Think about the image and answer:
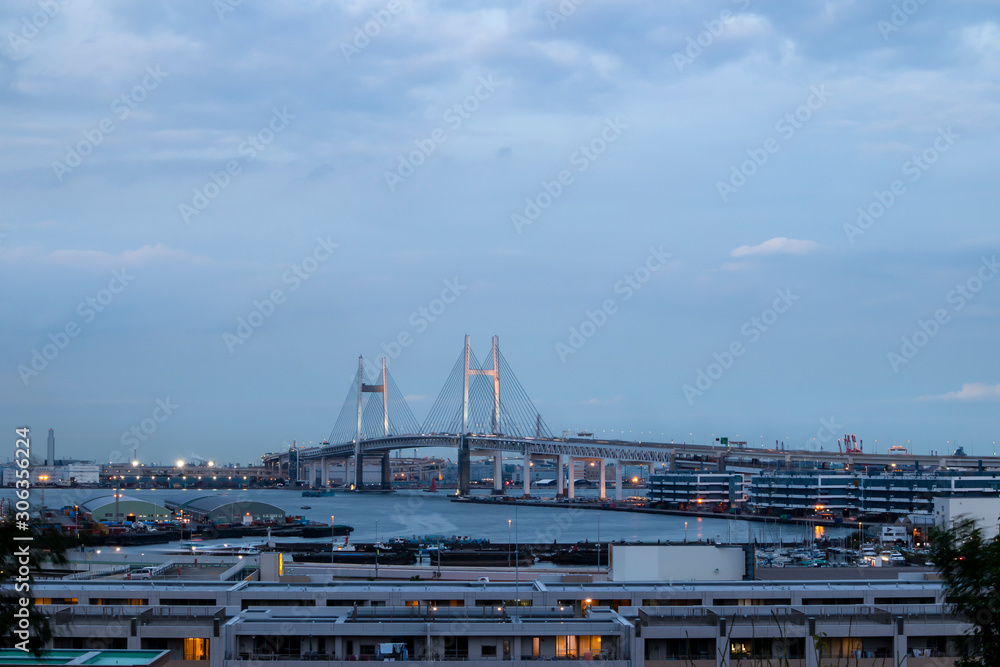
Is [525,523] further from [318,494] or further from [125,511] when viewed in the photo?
[318,494]

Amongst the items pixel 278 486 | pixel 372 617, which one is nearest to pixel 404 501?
pixel 278 486

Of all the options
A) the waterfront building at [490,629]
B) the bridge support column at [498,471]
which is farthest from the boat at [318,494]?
the waterfront building at [490,629]

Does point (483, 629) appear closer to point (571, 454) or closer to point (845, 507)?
point (845, 507)

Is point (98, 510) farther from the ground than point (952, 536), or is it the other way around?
point (952, 536)

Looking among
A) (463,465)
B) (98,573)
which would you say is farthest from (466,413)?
(98,573)

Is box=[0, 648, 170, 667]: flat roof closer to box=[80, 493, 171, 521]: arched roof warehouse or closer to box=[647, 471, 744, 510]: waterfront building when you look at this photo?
box=[80, 493, 171, 521]: arched roof warehouse
